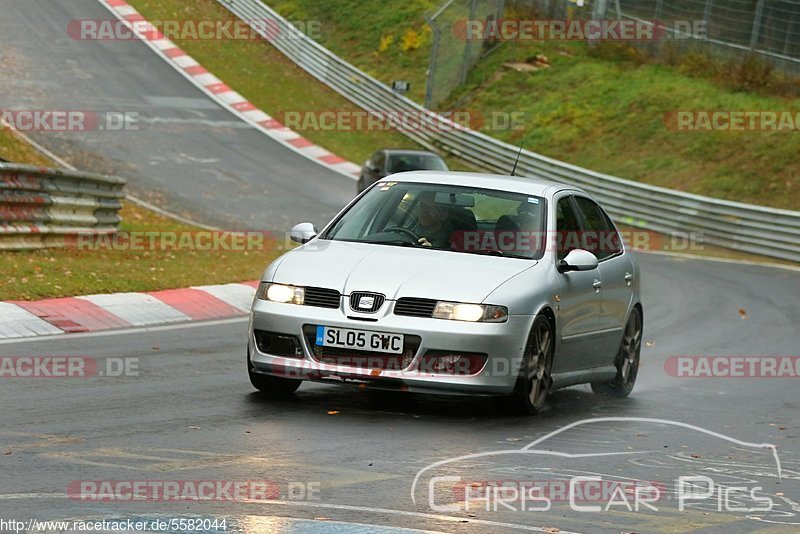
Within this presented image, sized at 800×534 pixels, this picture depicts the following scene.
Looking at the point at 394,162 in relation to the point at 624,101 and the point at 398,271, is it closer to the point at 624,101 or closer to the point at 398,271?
the point at 624,101

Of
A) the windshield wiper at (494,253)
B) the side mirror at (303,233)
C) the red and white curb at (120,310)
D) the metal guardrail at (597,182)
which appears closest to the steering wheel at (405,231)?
the windshield wiper at (494,253)

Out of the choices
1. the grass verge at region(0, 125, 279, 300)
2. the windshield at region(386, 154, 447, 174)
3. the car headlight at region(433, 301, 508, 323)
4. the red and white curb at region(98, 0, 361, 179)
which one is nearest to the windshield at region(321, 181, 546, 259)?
the car headlight at region(433, 301, 508, 323)

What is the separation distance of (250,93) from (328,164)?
6.51 metres

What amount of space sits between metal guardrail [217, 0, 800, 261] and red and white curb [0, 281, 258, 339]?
1575cm

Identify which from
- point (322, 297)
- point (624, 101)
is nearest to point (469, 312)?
point (322, 297)

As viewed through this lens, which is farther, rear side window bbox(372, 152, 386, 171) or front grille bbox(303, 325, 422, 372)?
rear side window bbox(372, 152, 386, 171)

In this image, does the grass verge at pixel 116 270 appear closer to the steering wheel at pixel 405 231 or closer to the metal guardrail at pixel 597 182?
the steering wheel at pixel 405 231

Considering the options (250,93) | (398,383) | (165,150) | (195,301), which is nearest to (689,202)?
(165,150)

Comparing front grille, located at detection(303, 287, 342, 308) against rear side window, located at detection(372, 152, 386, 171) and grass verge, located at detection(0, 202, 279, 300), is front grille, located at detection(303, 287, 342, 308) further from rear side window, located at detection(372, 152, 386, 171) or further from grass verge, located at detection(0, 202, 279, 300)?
rear side window, located at detection(372, 152, 386, 171)

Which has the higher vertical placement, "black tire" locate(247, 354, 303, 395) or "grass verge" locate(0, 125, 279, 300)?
"black tire" locate(247, 354, 303, 395)

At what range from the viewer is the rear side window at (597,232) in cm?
1081

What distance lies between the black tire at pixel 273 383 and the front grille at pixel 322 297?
707 mm

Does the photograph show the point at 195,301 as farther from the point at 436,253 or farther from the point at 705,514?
the point at 705,514

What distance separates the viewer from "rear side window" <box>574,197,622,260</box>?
35.5 ft
